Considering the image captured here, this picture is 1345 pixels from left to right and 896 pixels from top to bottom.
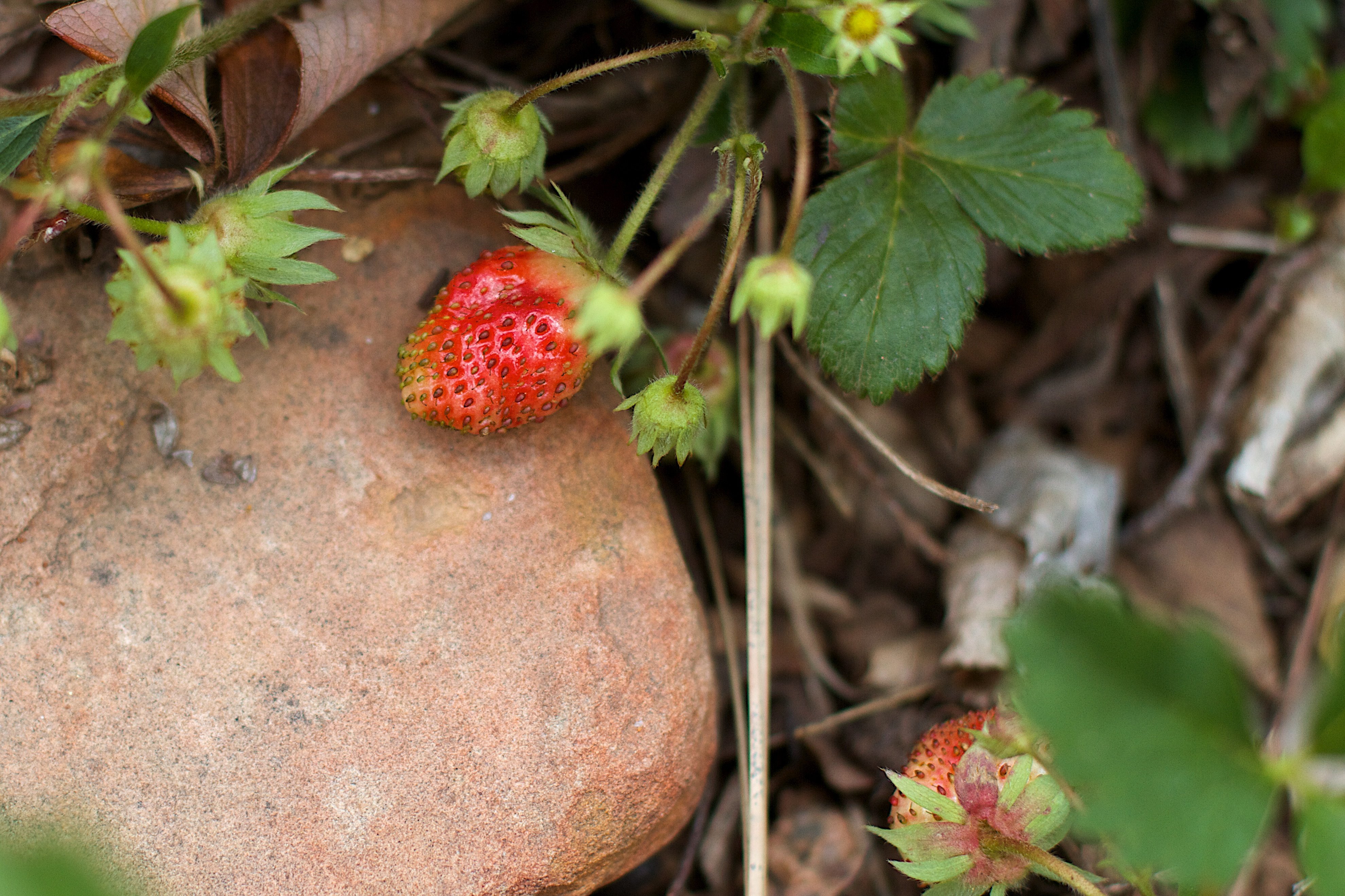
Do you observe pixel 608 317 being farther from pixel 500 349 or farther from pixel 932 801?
pixel 932 801

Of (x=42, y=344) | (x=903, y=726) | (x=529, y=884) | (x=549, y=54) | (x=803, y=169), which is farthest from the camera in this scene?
(x=549, y=54)

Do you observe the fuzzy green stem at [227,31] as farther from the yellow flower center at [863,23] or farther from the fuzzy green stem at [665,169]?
the yellow flower center at [863,23]

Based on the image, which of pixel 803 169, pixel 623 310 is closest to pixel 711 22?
pixel 803 169

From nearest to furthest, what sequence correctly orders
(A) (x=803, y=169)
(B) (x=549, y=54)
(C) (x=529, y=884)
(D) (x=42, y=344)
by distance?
(A) (x=803, y=169), (C) (x=529, y=884), (D) (x=42, y=344), (B) (x=549, y=54)

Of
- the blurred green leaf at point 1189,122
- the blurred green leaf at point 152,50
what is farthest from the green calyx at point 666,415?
the blurred green leaf at point 1189,122

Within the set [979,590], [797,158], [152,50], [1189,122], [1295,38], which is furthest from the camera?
[1189,122]

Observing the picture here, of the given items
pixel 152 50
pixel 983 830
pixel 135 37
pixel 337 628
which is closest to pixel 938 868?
pixel 983 830

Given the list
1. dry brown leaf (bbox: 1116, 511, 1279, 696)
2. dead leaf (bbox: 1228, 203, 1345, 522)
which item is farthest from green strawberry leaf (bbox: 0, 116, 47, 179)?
dead leaf (bbox: 1228, 203, 1345, 522)

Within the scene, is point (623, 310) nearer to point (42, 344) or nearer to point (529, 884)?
point (529, 884)
